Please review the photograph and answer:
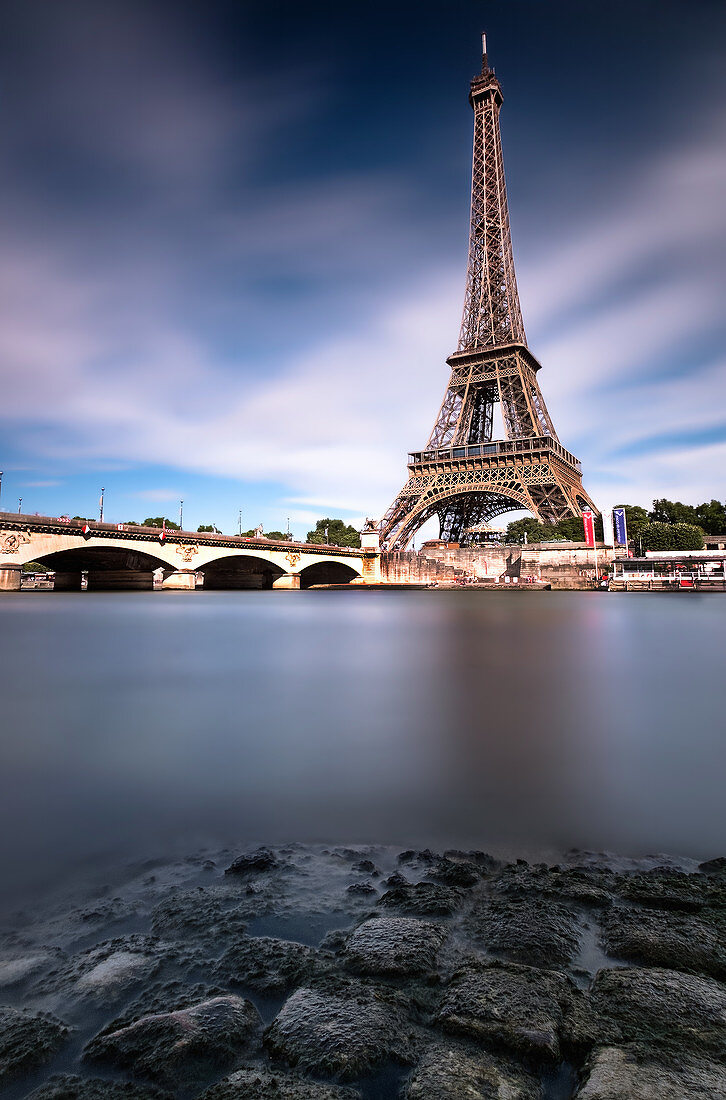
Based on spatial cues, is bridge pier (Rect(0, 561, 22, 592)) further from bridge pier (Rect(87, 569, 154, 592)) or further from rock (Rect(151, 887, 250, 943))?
rock (Rect(151, 887, 250, 943))

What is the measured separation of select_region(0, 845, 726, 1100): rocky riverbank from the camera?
1.64 metres

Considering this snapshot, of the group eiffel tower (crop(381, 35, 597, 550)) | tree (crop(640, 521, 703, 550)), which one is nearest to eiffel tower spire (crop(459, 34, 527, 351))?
eiffel tower (crop(381, 35, 597, 550))

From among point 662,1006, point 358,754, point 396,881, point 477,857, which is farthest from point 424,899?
point 358,754

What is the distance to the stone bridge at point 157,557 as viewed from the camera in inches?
1556

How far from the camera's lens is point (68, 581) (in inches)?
2490

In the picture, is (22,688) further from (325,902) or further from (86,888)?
(325,902)

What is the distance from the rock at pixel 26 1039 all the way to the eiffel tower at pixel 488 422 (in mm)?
58286

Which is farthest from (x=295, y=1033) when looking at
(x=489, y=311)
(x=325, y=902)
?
(x=489, y=311)

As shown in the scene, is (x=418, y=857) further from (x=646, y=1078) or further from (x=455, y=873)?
(x=646, y=1078)

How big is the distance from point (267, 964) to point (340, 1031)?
48cm

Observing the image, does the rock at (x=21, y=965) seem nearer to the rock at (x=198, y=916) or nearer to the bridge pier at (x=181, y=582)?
the rock at (x=198, y=916)

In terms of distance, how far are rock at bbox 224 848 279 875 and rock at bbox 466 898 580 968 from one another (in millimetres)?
1121

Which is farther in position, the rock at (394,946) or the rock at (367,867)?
the rock at (367,867)

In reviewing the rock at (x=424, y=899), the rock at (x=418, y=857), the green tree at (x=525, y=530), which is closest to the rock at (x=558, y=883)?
the rock at (x=424, y=899)
